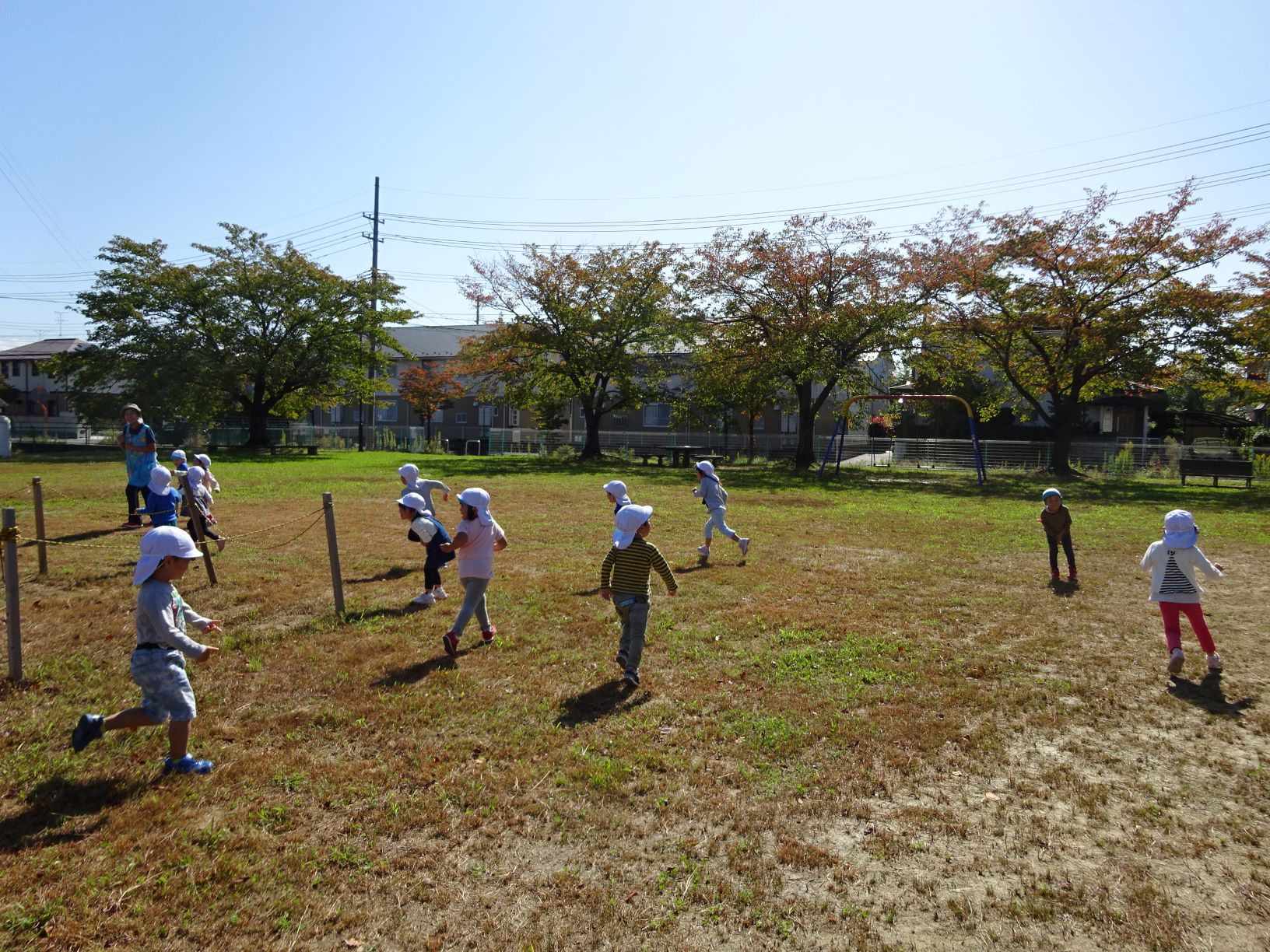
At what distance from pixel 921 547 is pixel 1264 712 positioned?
7321 millimetres

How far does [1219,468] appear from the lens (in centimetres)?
2591

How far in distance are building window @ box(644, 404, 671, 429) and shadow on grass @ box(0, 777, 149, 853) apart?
45.5 m

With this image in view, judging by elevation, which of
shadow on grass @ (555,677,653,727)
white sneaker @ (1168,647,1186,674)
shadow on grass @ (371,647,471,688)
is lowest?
shadow on grass @ (555,677,653,727)

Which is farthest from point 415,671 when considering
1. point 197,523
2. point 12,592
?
point 197,523

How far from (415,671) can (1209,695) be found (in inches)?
240

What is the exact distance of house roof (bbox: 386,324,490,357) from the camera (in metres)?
57.5

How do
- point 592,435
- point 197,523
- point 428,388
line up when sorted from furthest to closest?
point 428,388 < point 592,435 < point 197,523

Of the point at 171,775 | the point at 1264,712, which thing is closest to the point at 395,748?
the point at 171,775

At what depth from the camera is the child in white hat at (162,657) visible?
453cm

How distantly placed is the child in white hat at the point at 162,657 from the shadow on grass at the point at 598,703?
220cm

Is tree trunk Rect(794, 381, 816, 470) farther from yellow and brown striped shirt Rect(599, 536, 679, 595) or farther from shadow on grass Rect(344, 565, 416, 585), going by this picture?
yellow and brown striped shirt Rect(599, 536, 679, 595)

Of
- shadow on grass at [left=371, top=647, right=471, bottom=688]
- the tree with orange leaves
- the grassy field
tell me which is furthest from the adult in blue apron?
the tree with orange leaves

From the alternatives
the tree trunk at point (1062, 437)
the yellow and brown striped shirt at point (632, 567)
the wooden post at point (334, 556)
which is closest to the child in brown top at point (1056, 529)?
the yellow and brown striped shirt at point (632, 567)

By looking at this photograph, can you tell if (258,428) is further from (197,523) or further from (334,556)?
(334,556)
